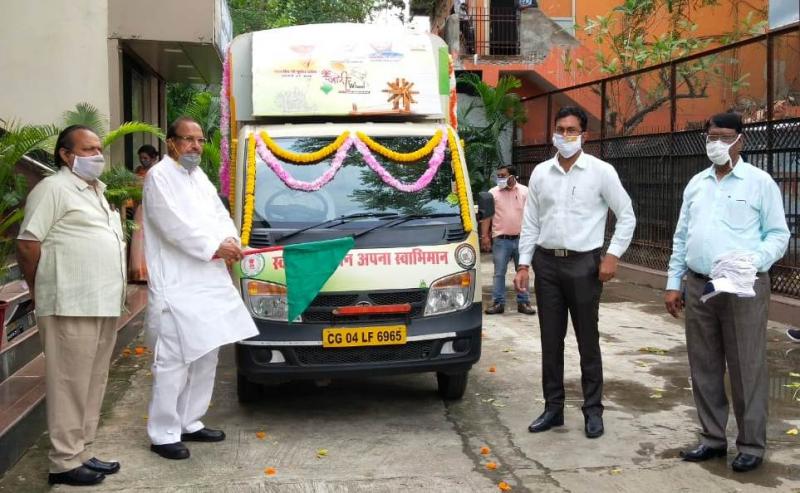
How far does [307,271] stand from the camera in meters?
5.71

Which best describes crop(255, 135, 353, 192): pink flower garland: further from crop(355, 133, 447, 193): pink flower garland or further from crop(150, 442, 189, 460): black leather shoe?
crop(150, 442, 189, 460): black leather shoe

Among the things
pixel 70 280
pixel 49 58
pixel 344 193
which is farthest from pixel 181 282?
pixel 49 58

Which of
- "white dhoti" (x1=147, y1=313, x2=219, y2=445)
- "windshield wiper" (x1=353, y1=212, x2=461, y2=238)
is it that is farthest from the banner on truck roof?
"white dhoti" (x1=147, y1=313, x2=219, y2=445)

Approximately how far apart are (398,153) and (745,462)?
128 inches

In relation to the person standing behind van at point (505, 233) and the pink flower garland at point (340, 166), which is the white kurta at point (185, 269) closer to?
the pink flower garland at point (340, 166)

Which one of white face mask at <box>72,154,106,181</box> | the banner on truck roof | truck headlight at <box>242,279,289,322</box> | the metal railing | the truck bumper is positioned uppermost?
the metal railing

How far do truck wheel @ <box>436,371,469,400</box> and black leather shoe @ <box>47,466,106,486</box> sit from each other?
262 centimetres

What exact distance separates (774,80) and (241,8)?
19.6 m

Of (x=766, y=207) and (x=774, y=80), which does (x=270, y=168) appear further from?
(x=774, y=80)

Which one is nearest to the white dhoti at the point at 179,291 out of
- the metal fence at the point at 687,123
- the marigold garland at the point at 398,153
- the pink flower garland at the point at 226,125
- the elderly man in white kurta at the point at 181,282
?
the elderly man in white kurta at the point at 181,282

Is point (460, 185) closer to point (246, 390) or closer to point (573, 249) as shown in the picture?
point (573, 249)

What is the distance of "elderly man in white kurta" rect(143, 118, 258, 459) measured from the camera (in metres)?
5.26

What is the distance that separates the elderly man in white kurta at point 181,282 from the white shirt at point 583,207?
2.02 meters

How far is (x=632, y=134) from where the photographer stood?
547 inches
